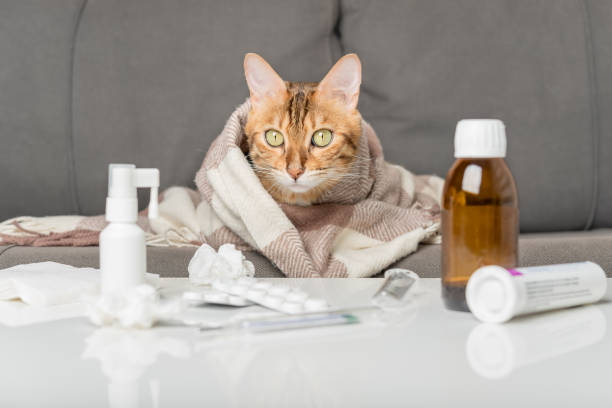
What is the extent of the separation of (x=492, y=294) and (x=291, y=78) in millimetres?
1282

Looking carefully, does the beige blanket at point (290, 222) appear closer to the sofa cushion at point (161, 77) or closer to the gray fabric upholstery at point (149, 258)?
the gray fabric upholstery at point (149, 258)

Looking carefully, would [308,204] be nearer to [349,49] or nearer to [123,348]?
[349,49]

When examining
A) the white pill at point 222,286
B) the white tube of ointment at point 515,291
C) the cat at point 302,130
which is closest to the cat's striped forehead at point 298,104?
the cat at point 302,130

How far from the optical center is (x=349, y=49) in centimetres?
179

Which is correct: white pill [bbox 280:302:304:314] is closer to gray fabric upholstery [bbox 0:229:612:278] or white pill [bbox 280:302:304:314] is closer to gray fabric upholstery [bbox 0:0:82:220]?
gray fabric upholstery [bbox 0:229:612:278]

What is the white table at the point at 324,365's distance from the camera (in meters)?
0.39

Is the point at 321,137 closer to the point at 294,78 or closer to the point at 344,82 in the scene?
the point at 344,82

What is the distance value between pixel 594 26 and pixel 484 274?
1520mm

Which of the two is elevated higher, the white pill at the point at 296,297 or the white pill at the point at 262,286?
the white pill at the point at 262,286

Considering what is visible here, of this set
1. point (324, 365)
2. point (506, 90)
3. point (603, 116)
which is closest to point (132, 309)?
point (324, 365)

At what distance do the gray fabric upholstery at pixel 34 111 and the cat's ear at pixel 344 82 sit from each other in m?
0.79

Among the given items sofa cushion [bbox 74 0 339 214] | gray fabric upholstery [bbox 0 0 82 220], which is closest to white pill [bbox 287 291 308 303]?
sofa cushion [bbox 74 0 339 214]

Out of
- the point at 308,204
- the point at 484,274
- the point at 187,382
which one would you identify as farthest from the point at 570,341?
the point at 308,204

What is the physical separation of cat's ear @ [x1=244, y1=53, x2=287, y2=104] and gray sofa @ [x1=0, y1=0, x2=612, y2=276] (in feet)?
1.11
